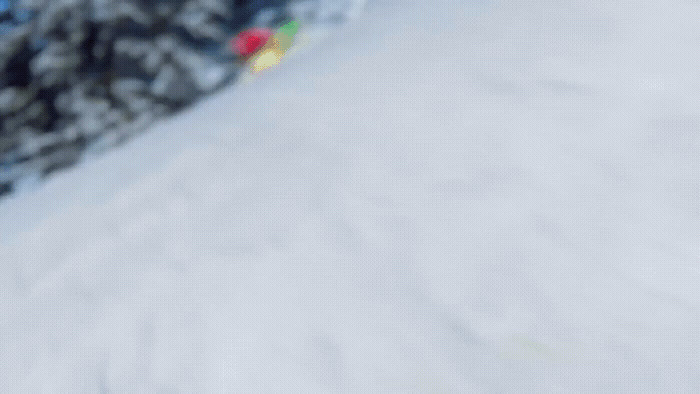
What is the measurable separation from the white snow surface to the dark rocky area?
834mm

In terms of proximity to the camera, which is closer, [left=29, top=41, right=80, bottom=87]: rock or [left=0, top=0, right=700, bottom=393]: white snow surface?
[left=0, top=0, right=700, bottom=393]: white snow surface

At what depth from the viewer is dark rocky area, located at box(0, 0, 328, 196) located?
1573 mm

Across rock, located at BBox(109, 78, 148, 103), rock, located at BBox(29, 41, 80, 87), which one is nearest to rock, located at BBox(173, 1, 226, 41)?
rock, located at BBox(109, 78, 148, 103)

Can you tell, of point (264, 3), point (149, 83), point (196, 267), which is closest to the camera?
point (196, 267)

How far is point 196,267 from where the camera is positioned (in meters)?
0.68

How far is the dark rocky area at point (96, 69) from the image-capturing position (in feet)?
5.16

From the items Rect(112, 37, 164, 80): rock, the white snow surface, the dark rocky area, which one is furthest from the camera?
Rect(112, 37, 164, 80): rock

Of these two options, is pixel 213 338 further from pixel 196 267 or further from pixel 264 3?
pixel 264 3

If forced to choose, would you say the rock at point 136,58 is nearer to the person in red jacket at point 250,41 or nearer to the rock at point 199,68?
the rock at point 199,68

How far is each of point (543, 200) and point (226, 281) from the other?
1.22 ft

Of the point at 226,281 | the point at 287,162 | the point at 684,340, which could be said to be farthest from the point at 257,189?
the point at 684,340

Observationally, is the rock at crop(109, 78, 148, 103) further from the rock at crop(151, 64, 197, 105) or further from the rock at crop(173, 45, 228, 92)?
the rock at crop(173, 45, 228, 92)

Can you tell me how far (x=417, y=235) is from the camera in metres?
0.61

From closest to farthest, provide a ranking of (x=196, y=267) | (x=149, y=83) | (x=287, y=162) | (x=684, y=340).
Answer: (x=684, y=340) < (x=196, y=267) < (x=287, y=162) < (x=149, y=83)
